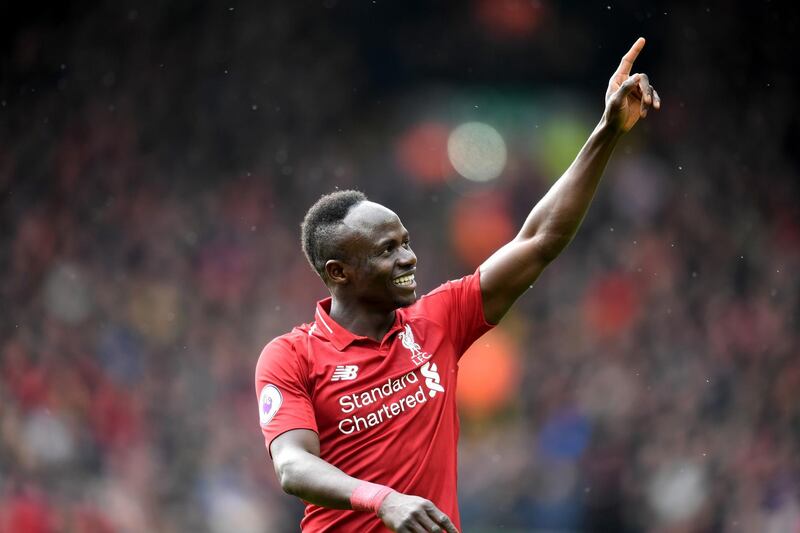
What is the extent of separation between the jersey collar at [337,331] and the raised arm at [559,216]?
1.26 ft

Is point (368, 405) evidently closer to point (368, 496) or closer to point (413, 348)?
point (413, 348)

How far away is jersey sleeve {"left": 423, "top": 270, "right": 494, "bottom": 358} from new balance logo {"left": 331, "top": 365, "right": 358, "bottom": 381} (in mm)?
427

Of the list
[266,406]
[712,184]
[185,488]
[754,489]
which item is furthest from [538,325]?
[266,406]

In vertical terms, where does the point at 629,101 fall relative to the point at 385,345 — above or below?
above

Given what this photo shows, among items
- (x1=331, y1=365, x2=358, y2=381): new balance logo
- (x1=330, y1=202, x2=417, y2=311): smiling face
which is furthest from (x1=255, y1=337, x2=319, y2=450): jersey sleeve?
(x1=330, y1=202, x2=417, y2=311): smiling face

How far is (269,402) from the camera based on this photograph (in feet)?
13.8

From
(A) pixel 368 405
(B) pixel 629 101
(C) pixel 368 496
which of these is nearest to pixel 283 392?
(A) pixel 368 405

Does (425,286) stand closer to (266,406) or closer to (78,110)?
(78,110)

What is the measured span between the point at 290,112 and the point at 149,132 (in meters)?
1.92

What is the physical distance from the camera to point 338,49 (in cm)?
Result: 1605

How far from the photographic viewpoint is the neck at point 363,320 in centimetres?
451

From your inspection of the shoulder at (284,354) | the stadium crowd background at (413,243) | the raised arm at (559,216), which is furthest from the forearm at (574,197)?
the stadium crowd background at (413,243)

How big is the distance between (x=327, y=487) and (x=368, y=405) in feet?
1.68

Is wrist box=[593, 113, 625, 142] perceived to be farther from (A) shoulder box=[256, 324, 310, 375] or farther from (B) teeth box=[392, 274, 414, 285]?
(A) shoulder box=[256, 324, 310, 375]
